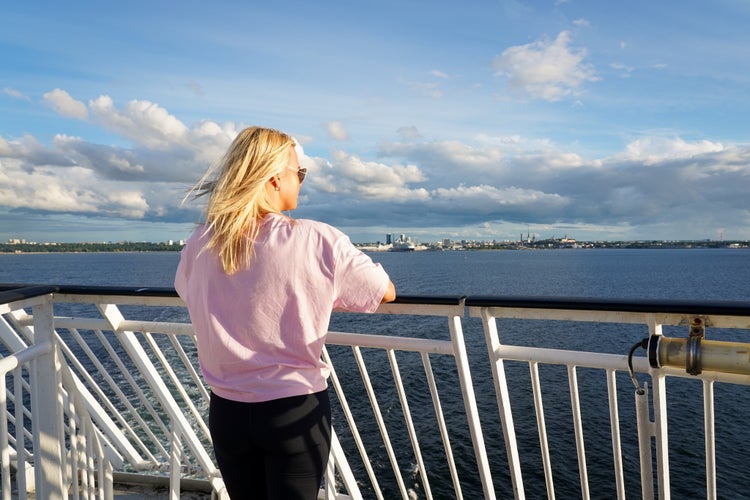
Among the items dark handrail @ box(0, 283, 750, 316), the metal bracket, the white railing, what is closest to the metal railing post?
the white railing

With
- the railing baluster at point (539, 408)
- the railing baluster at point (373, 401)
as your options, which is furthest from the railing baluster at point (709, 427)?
the railing baluster at point (373, 401)

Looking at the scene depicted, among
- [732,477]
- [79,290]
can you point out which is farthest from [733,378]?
[732,477]

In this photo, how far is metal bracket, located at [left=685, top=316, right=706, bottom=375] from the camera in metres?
1.49

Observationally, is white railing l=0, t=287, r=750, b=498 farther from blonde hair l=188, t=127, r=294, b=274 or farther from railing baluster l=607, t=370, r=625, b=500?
blonde hair l=188, t=127, r=294, b=274

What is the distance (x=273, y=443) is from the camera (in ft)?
4.61

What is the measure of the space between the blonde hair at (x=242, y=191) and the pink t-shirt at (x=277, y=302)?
4 centimetres

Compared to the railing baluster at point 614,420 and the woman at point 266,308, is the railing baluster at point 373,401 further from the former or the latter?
the railing baluster at point 614,420

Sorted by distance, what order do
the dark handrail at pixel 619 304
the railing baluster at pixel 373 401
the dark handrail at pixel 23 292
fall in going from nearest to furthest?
the dark handrail at pixel 619 304 → the dark handrail at pixel 23 292 → the railing baluster at pixel 373 401

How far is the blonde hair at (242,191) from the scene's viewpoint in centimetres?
133

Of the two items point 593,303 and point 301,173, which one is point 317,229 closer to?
point 301,173

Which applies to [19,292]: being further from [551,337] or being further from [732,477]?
[551,337]

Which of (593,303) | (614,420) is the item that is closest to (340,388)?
(614,420)

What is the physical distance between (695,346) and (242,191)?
1.35 m

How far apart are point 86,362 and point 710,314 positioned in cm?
1852
